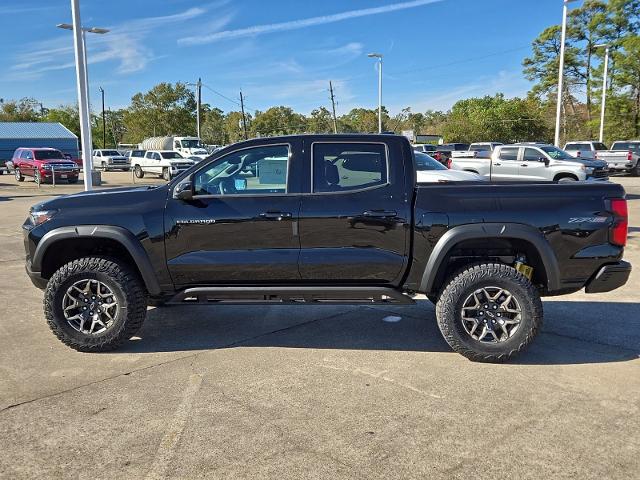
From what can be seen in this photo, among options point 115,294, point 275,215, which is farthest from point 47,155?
point 275,215

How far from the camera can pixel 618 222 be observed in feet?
14.4

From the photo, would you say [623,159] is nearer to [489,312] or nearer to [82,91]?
[82,91]

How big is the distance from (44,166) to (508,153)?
21.9 m

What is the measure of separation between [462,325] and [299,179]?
1.83 m

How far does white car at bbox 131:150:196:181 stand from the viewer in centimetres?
2959

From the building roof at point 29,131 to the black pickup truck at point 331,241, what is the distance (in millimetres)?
51934

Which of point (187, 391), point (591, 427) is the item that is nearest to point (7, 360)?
point (187, 391)

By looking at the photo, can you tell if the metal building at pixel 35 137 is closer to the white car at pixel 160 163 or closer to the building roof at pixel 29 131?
the building roof at pixel 29 131

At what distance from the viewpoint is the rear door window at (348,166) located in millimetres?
4617

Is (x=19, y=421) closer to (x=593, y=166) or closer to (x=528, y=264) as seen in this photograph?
(x=528, y=264)

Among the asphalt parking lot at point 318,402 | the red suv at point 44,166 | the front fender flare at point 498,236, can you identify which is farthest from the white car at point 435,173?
the red suv at point 44,166

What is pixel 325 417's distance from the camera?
3541mm

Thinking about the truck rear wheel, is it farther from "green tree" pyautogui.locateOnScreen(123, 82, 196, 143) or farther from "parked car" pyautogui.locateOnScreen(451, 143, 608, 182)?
"green tree" pyautogui.locateOnScreen(123, 82, 196, 143)

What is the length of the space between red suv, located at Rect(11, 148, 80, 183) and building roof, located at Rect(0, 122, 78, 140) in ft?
76.5
